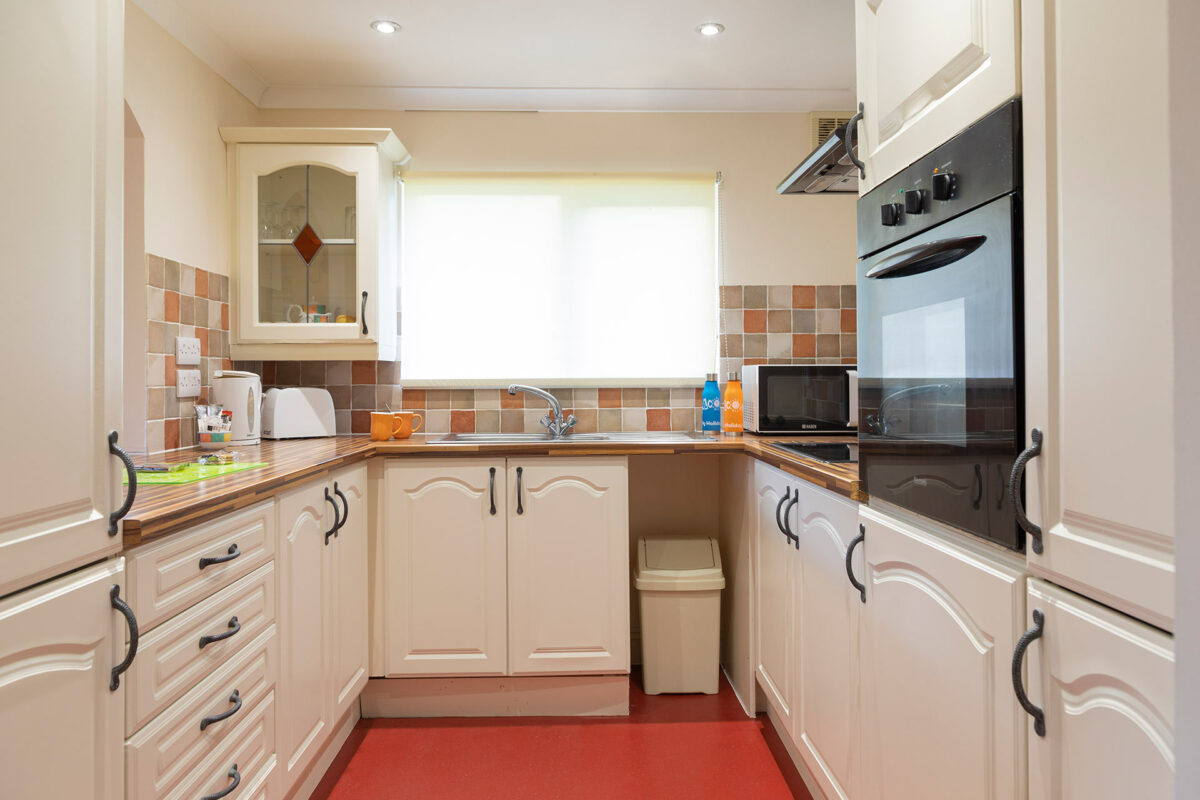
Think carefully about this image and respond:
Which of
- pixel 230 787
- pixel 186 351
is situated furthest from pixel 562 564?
pixel 186 351

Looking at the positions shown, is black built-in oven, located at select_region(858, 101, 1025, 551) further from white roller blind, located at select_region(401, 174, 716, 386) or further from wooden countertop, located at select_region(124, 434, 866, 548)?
white roller blind, located at select_region(401, 174, 716, 386)

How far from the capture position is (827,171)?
168cm

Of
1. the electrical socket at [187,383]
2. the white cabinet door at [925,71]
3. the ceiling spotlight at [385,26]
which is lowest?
the electrical socket at [187,383]

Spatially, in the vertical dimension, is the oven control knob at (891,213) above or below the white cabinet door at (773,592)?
above

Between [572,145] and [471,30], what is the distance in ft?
2.21

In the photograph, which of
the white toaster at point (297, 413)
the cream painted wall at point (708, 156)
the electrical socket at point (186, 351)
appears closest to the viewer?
the electrical socket at point (186, 351)

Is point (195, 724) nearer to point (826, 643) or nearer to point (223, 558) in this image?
point (223, 558)

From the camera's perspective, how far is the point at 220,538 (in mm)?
1374

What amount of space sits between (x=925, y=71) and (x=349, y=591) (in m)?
2.03

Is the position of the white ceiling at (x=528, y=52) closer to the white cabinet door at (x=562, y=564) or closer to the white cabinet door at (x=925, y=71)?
the white cabinet door at (x=925, y=71)

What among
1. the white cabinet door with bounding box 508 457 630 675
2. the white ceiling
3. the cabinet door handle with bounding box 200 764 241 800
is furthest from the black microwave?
the cabinet door handle with bounding box 200 764 241 800

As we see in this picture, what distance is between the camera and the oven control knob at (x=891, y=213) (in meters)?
1.24

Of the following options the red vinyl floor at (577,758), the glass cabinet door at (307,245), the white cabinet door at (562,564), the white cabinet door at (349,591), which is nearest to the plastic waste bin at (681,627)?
the red vinyl floor at (577,758)

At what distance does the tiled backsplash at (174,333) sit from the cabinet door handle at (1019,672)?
7.39 feet
